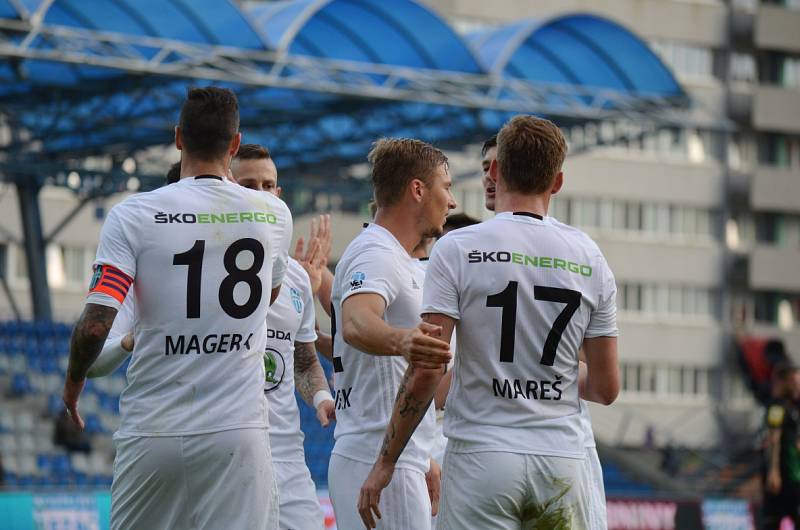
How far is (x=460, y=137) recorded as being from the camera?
34.1 meters

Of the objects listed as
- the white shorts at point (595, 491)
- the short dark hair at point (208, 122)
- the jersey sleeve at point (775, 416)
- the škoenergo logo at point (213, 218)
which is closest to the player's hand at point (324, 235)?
the škoenergo logo at point (213, 218)

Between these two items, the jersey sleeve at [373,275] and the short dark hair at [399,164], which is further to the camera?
the short dark hair at [399,164]

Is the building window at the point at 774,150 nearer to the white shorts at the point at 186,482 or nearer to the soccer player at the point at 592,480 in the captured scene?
the soccer player at the point at 592,480

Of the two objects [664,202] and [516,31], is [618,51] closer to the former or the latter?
[516,31]

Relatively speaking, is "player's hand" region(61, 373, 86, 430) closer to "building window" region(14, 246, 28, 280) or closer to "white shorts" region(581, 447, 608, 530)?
"white shorts" region(581, 447, 608, 530)

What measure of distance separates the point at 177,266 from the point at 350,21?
23187 millimetres

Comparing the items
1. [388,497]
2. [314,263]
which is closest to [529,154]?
[388,497]

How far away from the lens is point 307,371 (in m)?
8.48

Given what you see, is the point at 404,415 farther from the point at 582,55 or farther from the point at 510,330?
the point at 582,55

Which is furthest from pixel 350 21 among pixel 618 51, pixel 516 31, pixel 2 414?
pixel 2 414

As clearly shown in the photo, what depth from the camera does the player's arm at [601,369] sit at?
644cm

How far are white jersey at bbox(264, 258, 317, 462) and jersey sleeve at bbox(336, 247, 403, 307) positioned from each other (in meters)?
1.24

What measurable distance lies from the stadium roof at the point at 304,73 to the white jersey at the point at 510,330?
19098 mm

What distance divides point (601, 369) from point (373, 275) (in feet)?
3.37
